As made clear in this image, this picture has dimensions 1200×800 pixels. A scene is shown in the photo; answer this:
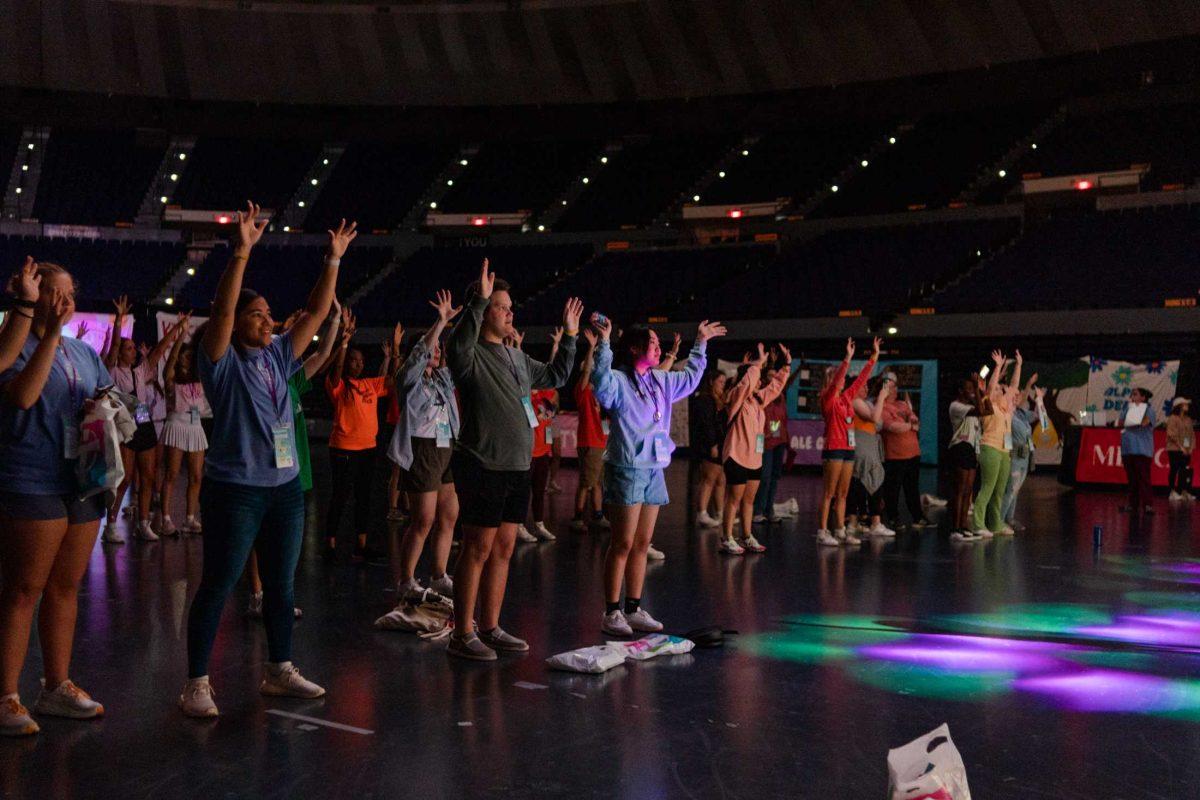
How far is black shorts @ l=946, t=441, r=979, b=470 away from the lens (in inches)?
444

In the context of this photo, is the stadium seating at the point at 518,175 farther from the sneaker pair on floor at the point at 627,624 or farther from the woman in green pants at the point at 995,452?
the sneaker pair on floor at the point at 627,624

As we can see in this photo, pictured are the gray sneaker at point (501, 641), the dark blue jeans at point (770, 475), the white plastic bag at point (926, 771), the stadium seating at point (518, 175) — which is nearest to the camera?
the white plastic bag at point (926, 771)

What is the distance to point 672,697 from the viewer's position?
15.9 ft

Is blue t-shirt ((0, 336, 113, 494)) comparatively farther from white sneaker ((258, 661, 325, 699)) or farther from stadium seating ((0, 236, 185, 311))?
stadium seating ((0, 236, 185, 311))

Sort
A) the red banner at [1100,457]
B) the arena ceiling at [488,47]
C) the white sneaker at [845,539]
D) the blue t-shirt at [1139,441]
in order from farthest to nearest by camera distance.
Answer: the arena ceiling at [488,47] < the red banner at [1100,457] < the blue t-shirt at [1139,441] < the white sneaker at [845,539]

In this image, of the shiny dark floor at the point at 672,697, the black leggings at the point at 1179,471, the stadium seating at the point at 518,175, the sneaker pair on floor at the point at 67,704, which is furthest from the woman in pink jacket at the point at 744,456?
the stadium seating at the point at 518,175

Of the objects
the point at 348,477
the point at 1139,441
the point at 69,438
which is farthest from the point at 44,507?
the point at 1139,441

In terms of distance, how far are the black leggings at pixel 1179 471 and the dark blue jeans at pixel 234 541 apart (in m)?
15.1

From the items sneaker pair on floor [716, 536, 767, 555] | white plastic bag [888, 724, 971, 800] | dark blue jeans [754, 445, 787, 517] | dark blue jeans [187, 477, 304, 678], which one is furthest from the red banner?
white plastic bag [888, 724, 971, 800]

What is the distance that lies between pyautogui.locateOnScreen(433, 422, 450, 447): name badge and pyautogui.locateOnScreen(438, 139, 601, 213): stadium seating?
2574cm

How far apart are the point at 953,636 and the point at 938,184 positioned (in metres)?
23.3

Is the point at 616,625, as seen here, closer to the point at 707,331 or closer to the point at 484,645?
the point at 484,645

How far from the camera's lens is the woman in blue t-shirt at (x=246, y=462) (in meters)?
4.36

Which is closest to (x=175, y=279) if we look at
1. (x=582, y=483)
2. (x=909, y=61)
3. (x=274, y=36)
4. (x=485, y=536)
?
(x=274, y=36)
